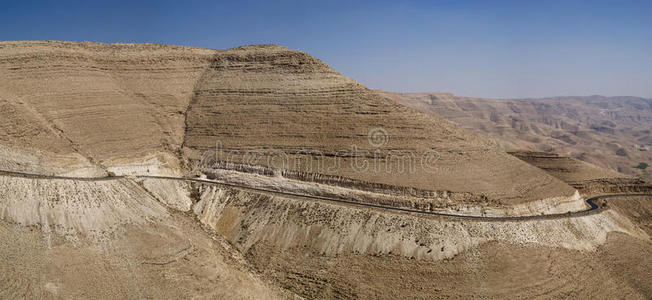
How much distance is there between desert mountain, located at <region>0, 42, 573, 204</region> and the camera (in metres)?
37.7

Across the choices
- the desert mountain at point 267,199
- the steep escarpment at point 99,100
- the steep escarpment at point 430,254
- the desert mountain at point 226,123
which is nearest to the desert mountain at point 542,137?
the desert mountain at point 267,199

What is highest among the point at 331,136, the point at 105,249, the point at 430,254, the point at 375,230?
the point at 331,136

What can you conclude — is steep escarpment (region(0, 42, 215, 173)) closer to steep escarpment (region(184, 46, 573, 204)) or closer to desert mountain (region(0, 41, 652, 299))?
desert mountain (region(0, 41, 652, 299))

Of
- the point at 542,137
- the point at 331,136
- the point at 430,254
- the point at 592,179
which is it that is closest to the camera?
the point at 430,254

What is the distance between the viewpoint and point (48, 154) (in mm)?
37750

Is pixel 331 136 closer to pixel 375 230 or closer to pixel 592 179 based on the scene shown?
pixel 375 230

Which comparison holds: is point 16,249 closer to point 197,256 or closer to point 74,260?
point 74,260

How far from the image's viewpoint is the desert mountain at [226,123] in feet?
124

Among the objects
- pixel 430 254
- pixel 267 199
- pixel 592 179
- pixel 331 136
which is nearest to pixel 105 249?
pixel 267 199

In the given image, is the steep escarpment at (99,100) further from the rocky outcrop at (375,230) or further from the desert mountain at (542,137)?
the desert mountain at (542,137)

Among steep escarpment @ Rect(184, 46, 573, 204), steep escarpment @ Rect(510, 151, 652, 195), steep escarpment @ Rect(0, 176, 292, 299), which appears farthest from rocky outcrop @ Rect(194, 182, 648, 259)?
steep escarpment @ Rect(510, 151, 652, 195)

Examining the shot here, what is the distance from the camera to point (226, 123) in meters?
48.0

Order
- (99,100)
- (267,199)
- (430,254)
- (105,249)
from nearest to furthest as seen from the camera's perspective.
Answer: (105,249), (430,254), (267,199), (99,100)

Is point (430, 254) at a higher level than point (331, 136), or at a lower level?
lower
